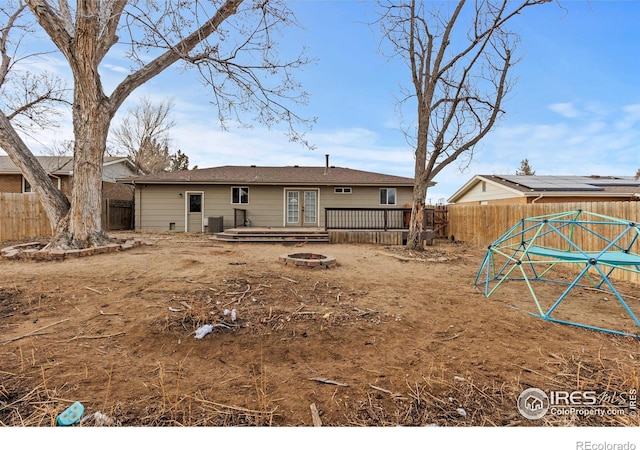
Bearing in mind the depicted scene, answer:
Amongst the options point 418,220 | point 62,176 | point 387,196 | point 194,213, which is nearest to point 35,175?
point 194,213

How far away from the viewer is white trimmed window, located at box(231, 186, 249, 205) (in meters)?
14.5

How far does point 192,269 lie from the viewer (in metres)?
5.15

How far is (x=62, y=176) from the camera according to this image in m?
16.2

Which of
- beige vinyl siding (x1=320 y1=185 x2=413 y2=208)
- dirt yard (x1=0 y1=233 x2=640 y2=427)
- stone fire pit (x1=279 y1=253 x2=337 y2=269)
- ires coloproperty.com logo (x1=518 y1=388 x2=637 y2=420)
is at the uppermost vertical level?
beige vinyl siding (x1=320 y1=185 x2=413 y2=208)

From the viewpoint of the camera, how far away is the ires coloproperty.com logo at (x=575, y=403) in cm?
176

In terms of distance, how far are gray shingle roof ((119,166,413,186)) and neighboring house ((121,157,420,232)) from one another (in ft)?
0.15

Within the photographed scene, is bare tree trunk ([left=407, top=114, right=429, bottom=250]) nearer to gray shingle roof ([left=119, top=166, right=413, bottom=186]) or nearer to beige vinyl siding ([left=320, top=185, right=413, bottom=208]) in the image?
gray shingle roof ([left=119, top=166, right=413, bottom=186])

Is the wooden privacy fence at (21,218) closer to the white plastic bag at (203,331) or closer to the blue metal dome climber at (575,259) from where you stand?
the white plastic bag at (203,331)

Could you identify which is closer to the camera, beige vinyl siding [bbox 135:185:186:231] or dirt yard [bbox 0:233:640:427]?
dirt yard [bbox 0:233:640:427]

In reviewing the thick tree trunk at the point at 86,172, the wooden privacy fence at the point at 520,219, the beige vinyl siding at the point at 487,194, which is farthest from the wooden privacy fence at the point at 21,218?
the beige vinyl siding at the point at 487,194

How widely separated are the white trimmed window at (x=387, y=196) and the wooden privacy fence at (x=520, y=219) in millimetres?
2768

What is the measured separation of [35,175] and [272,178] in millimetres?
8801

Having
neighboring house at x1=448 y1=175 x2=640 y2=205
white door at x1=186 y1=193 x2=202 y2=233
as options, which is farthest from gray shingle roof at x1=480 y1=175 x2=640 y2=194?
white door at x1=186 y1=193 x2=202 y2=233

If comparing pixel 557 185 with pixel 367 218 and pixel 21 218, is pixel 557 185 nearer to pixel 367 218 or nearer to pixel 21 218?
pixel 367 218
